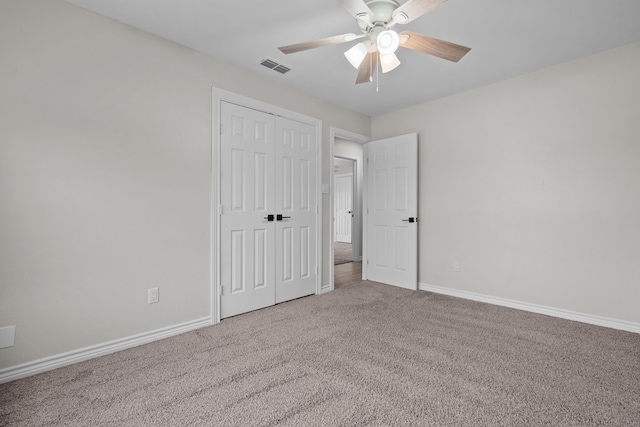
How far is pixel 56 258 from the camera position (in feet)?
6.50

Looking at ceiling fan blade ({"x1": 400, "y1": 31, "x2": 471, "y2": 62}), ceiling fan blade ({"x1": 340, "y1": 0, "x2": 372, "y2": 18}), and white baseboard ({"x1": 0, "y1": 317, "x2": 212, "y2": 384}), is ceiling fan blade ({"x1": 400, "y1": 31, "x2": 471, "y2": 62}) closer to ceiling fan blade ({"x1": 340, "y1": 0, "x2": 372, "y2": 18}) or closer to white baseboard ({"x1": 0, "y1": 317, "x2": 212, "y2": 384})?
ceiling fan blade ({"x1": 340, "y1": 0, "x2": 372, "y2": 18})

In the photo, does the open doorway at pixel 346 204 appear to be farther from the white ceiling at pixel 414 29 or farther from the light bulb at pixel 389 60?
the light bulb at pixel 389 60

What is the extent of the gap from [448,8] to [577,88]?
1.76m

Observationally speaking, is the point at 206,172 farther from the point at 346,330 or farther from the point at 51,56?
the point at 346,330

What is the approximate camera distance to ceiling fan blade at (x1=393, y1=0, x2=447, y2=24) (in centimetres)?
153

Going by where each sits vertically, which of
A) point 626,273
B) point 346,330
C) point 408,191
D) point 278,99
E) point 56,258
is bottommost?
point 346,330

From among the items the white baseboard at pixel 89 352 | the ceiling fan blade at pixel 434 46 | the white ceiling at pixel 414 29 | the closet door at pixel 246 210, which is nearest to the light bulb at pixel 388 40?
the ceiling fan blade at pixel 434 46

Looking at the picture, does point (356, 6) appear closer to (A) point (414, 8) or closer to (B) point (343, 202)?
(A) point (414, 8)

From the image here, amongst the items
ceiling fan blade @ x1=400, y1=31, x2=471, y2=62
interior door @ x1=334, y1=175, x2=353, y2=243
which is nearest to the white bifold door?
ceiling fan blade @ x1=400, y1=31, x2=471, y2=62

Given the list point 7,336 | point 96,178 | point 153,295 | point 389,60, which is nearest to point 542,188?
point 389,60

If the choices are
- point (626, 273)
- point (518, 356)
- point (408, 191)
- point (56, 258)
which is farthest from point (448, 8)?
point (56, 258)

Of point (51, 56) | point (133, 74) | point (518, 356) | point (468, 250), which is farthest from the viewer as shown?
point (468, 250)

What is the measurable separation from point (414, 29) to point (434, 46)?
55 cm

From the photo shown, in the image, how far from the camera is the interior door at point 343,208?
8.91m
